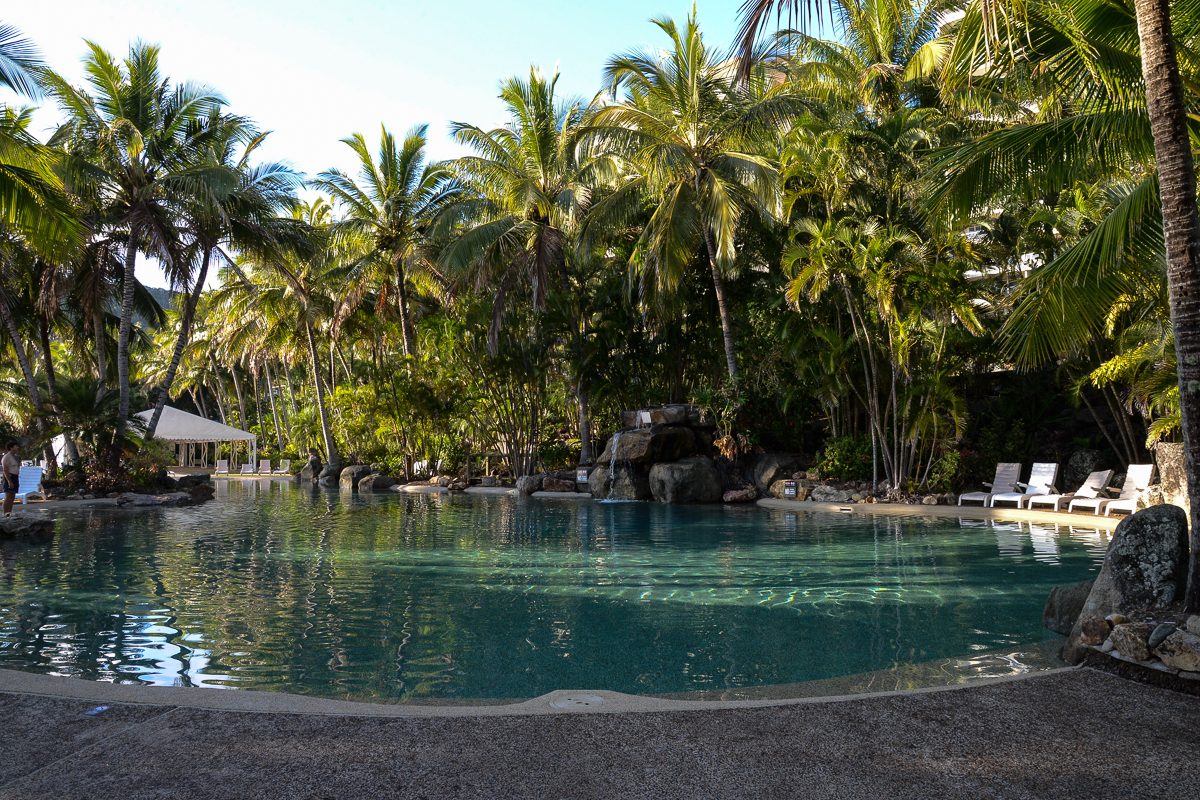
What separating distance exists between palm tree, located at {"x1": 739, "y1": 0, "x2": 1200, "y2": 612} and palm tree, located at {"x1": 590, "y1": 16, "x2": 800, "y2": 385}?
11697mm

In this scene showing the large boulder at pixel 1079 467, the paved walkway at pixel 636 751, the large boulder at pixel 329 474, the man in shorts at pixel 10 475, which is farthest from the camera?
the large boulder at pixel 329 474

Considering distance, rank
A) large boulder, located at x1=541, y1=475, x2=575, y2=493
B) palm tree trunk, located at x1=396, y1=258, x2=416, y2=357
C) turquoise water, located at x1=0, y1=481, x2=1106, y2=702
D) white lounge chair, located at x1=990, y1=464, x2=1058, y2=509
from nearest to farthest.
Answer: turquoise water, located at x1=0, y1=481, x2=1106, y2=702, white lounge chair, located at x1=990, y1=464, x2=1058, y2=509, large boulder, located at x1=541, y1=475, x2=575, y2=493, palm tree trunk, located at x1=396, y1=258, x2=416, y2=357

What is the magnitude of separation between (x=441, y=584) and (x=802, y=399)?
1265 centimetres

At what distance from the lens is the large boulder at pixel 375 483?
83.9 ft

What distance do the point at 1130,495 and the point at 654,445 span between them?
9783mm

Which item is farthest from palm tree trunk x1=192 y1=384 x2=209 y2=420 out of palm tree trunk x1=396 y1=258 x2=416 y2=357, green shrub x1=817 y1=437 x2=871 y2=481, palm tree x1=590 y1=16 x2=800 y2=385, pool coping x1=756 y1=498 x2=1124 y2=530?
pool coping x1=756 y1=498 x2=1124 y2=530

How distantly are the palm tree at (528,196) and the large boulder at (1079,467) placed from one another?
38.7 feet

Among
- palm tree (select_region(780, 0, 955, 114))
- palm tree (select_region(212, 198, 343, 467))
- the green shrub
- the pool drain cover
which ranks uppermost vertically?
palm tree (select_region(780, 0, 955, 114))

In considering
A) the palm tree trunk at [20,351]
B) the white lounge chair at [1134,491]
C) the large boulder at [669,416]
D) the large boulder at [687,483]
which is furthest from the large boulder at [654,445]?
the palm tree trunk at [20,351]

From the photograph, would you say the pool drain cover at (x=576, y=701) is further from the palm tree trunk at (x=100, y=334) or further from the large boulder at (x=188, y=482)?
the large boulder at (x=188, y=482)

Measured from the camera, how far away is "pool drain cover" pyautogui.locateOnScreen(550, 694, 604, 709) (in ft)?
12.4

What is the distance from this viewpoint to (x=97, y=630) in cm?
580

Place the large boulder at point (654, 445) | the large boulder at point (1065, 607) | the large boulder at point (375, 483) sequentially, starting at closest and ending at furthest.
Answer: the large boulder at point (1065, 607) → the large boulder at point (654, 445) → the large boulder at point (375, 483)

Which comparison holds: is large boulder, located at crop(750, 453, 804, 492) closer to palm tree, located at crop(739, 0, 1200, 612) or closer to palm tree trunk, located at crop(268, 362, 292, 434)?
palm tree, located at crop(739, 0, 1200, 612)
